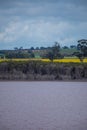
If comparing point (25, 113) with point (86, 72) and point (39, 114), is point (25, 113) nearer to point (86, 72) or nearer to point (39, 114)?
point (39, 114)

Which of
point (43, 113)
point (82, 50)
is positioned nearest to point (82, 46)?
point (82, 50)

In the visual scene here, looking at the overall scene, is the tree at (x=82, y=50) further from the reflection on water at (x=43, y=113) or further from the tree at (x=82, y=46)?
the reflection on water at (x=43, y=113)

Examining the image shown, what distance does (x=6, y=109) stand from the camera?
633 inches

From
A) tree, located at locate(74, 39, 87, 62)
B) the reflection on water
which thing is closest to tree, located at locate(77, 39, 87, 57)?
tree, located at locate(74, 39, 87, 62)

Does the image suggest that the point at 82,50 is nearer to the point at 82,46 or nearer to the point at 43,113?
the point at 82,46

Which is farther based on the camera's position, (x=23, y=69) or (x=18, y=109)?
(x=23, y=69)

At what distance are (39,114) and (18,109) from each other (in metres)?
1.47

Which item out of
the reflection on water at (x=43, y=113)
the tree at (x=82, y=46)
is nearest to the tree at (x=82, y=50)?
the tree at (x=82, y=46)

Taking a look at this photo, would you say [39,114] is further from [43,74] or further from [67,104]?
[43,74]

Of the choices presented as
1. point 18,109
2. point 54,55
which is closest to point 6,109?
point 18,109

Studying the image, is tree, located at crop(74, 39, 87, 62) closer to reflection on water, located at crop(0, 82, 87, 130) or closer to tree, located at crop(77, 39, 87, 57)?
tree, located at crop(77, 39, 87, 57)

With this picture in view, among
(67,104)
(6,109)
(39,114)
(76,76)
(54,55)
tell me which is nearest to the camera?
(39,114)

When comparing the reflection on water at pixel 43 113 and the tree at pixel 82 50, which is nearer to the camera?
the reflection on water at pixel 43 113

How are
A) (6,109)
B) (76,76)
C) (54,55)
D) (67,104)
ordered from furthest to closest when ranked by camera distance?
(54,55) → (76,76) → (67,104) → (6,109)
